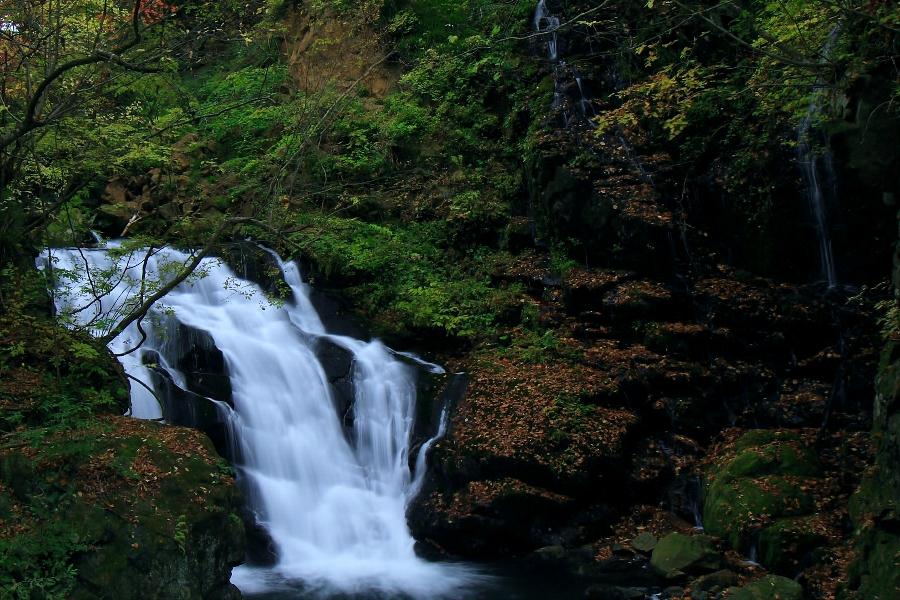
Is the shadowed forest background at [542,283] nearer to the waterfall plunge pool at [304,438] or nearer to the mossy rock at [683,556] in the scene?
the mossy rock at [683,556]

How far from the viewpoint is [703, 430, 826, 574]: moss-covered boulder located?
7.97 metres

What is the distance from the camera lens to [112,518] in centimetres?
635

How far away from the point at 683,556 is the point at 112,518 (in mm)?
5940

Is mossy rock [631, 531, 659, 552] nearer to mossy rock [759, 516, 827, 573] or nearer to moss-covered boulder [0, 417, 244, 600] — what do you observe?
mossy rock [759, 516, 827, 573]

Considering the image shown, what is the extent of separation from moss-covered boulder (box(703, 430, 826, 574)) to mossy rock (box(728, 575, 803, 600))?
0.54 m

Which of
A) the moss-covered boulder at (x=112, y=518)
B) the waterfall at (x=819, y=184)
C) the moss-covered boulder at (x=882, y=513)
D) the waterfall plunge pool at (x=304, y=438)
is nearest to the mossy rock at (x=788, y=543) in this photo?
the moss-covered boulder at (x=882, y=513)

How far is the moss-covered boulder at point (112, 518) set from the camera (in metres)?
5.88

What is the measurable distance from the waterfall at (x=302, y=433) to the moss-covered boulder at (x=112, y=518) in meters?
1.68

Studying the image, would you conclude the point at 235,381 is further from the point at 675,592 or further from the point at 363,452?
the point at 675,592

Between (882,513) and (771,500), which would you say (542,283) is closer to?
(771,500)

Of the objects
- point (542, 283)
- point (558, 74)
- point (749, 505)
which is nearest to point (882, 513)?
point (749, 505)

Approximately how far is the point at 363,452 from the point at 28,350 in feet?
15.2

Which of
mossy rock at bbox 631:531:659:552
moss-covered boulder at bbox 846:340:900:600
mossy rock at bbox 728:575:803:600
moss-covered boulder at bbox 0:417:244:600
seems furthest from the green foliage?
moss-covered boulder at bbox 846:340:900:600

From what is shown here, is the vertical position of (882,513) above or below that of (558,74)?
below
